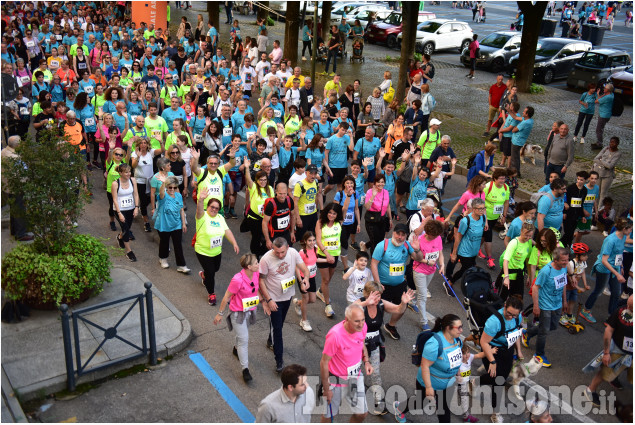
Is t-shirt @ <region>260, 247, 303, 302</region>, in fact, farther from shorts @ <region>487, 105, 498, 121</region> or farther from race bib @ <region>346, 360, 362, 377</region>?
shorts @ <region>487, 105, 498, 121</region>

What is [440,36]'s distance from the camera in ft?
98.3

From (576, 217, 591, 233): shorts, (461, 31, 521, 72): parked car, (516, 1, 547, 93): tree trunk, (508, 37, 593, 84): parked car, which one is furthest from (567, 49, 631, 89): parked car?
(576, 217, 591, 233): shorts

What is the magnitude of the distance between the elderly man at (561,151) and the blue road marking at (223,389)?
800 centimetres

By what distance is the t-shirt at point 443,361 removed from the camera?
6.30 meters

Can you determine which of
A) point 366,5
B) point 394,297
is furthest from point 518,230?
point 366,5

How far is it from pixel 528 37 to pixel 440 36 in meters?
9.94

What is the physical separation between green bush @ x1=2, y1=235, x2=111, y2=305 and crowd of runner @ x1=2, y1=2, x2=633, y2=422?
133 centimetres

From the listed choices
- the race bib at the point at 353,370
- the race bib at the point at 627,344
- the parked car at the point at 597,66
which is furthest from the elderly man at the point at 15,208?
the parked car at the point at 597,66

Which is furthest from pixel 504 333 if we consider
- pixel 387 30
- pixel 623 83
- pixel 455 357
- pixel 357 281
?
pixel 387 30

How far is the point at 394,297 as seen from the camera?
27.3 feet

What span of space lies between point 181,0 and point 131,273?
115 ft

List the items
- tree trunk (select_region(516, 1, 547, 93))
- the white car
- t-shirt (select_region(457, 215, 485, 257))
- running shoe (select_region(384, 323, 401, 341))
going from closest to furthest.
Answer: running shoe (select_region(384, 323, 401, 341)) → t-shirt (select_region(457, 215, 485, 257)) → tree trunk (select_region(516, 1, 547, 93)) → the white car

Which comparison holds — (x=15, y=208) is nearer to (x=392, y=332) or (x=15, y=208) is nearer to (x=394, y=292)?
(x=394, y=292)

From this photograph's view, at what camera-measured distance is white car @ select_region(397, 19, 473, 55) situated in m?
29.7
